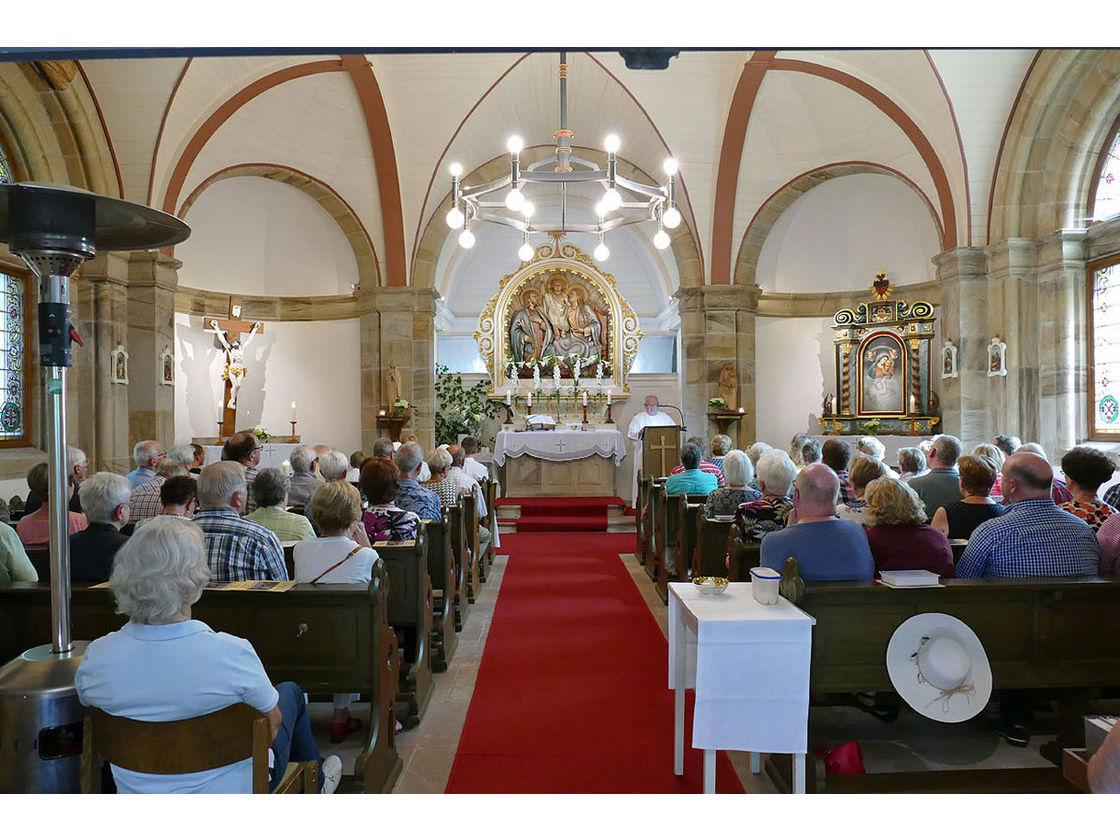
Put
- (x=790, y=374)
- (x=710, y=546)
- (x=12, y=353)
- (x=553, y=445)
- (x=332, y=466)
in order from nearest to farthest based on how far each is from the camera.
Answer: (x=332, y=466)
(x=710, y=546)
(x=12, y=353)
(x=553, y=445)
(x=790, y=374)

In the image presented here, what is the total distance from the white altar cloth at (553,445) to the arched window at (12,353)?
19.1ft

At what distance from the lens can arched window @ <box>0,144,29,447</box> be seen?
328 inches

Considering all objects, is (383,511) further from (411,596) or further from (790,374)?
(790,374)

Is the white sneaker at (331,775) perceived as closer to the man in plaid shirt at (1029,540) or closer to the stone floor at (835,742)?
the stone floor at (835,742)

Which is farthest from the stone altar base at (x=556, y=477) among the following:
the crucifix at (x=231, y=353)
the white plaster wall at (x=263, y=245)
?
the crucifix at (x=231, y=353)

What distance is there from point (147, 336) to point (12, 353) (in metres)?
1.59

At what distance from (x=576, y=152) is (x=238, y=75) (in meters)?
5.61

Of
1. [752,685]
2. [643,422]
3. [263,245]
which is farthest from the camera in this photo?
[643,422]

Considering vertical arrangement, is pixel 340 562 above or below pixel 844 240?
below

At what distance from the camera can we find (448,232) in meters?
13.1

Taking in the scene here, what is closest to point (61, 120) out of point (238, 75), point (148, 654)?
point (238, 75)

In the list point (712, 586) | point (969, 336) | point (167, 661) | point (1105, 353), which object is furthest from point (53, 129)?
point (1105, 353)

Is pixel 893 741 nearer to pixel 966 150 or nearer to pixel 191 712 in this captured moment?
pixel 191 712

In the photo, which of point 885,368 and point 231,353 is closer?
point 885,368
